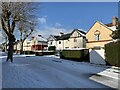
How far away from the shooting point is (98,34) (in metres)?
47.2

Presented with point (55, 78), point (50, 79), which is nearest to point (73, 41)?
point (55, 78)

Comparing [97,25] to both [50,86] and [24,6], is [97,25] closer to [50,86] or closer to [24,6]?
[24,6]

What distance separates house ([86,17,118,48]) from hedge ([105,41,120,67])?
20827 mm

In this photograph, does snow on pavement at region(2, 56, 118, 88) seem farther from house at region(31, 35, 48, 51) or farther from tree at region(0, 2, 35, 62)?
house at region(31, 35, 48, 51)

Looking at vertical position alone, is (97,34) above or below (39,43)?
above

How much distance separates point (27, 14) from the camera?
24.5 metres

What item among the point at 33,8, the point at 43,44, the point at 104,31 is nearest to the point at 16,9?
the point at 33,8

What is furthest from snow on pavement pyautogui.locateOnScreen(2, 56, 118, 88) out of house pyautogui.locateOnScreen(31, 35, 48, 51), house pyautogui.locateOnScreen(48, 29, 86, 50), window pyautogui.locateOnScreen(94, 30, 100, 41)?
house pyautogui.locateOnScreen(31, 35, 48, 51)

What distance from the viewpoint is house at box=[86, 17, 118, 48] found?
45.5 metres

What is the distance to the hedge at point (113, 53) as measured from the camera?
869 inches

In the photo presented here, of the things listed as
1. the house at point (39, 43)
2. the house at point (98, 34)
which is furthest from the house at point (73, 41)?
the house at point (39, 43)

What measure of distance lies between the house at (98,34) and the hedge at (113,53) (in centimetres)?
2083

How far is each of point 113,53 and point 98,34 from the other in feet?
80.5

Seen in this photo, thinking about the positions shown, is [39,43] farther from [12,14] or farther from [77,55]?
[12,14]
